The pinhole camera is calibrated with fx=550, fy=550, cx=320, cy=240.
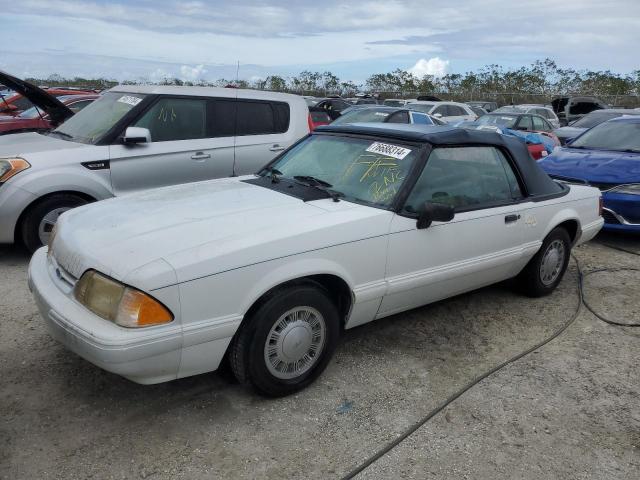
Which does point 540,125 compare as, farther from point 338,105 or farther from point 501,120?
point 338,105

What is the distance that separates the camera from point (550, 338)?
413 centimetres

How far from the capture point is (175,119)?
593cm

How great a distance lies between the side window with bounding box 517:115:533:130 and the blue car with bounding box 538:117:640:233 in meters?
5.41

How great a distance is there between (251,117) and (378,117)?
4863mm

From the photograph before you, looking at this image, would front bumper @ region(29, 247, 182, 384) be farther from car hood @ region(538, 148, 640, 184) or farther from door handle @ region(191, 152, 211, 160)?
car hood @ region(538, 148, 640, 184)

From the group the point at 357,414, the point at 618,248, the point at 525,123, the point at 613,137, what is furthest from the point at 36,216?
the point at 525,123

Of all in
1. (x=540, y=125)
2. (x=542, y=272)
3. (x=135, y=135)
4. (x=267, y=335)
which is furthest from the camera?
(x=540, y=125)

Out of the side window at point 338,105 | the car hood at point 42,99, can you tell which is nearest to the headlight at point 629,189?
the car hood at point 42,99

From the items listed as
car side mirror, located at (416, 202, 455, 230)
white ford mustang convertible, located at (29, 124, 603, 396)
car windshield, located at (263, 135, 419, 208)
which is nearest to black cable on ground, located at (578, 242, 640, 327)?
white ford mustang convertible, located at (29, 124, 603, 396)

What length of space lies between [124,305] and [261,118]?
14.3 ft

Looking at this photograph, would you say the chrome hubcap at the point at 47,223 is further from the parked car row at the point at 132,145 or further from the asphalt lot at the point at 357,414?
the asphalt lot at the point at 357,414

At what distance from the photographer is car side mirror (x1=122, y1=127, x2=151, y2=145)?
213 inches

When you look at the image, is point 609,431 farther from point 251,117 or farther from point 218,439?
point 251,117

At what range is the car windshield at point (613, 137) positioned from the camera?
723 centimetres
